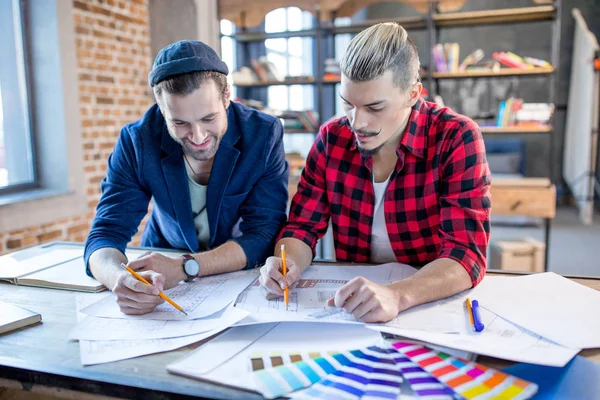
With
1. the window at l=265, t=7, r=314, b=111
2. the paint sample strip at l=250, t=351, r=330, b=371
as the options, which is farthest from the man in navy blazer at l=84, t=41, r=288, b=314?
the window at l=265, t=7, r=314, b=111

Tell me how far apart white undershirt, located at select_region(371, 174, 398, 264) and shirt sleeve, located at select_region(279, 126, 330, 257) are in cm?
14

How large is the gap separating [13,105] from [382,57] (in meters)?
2.77

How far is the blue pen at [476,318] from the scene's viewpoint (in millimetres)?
914

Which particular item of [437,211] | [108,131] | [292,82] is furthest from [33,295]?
[292,82]

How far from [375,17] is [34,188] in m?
5.23

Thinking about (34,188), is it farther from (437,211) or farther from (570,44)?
(570,44)

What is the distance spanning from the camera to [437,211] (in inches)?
53.8

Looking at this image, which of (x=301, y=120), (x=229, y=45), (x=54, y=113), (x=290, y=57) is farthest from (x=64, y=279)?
(x=290, y=57)

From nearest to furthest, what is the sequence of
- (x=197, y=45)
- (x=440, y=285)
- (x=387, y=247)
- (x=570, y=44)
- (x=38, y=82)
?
(x=440, y=285)
(x=197, y=45)
(x=387, y=247)
(x=38, y=82)
(x=570, y=44)

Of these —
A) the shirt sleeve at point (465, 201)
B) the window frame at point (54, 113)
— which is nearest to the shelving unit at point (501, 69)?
the window frame at point (54, 113)

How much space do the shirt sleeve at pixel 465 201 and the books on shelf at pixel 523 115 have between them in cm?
323

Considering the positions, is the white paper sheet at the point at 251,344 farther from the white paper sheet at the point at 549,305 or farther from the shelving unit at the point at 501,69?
the shelving unit at the point at 501,69

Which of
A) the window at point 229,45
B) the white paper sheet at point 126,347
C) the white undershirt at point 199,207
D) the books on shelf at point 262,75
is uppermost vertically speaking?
the window at point 229,45

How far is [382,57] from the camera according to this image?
3.93 feet
